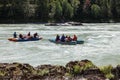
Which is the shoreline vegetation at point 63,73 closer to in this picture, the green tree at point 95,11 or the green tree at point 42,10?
the green tree at point 42,10

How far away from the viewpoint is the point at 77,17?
11944cm

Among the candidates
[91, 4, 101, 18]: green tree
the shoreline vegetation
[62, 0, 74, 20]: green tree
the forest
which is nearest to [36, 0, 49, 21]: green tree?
the forest

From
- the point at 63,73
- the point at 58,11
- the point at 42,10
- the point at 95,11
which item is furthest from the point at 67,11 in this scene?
the point at 63,73

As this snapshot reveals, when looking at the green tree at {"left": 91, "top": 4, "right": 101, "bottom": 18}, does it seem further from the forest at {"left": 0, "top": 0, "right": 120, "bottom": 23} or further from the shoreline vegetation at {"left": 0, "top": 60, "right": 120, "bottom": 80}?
the shoreline vegetation at {"left": 0, "top": 60, "right": 120, "bottom": 80}

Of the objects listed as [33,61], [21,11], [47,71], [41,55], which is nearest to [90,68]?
[47,71]

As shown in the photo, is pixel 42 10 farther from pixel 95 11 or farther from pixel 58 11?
pixel 95 11

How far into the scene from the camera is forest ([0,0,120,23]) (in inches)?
4377

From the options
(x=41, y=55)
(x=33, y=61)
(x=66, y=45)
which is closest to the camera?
(x=33, y=61)

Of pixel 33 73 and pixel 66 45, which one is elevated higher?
pixel 33 73

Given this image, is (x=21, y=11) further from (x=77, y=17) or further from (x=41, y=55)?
(x=41, y=55)

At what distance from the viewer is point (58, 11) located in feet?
380

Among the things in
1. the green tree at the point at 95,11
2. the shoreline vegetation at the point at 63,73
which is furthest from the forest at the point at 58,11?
the shoreline vegetation at the point at 63,73

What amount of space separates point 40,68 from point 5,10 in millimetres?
96143

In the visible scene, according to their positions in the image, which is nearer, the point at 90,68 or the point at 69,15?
the point at 90,68
